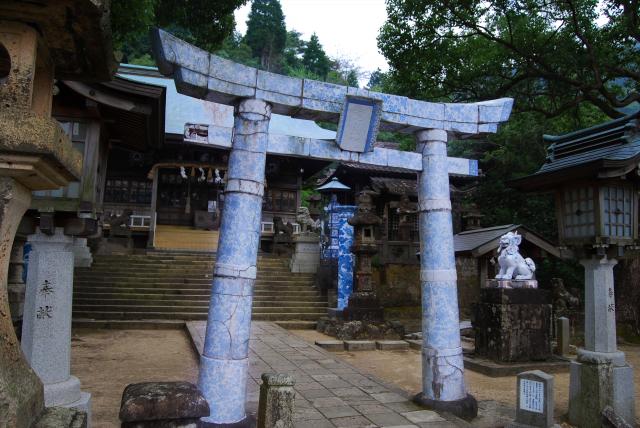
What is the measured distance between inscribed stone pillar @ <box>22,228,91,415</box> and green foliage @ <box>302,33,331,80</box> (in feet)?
154

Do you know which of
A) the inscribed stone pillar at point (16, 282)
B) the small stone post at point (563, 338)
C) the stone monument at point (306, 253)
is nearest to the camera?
the inscribed stone pillar at point (16, 282)

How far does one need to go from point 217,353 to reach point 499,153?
736 inches

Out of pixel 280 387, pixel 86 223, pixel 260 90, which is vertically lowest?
pixel 280 387

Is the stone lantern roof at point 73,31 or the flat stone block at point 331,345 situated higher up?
the stone lantern roof at point 73,31

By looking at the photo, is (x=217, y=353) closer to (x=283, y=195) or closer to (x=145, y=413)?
(x=145, y=413)

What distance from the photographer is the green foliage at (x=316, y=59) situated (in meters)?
50.8

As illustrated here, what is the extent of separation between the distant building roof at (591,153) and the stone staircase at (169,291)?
8.51m

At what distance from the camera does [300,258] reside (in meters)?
17.6

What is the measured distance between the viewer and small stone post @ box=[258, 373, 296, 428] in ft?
12.9

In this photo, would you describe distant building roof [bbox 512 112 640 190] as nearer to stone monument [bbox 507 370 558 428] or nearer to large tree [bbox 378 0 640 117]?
stone monument [bbox 507 370 558 428]

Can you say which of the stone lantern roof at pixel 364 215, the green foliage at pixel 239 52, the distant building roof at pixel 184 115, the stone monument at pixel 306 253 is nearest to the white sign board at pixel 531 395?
the stone lantern roof at pixel 364 215

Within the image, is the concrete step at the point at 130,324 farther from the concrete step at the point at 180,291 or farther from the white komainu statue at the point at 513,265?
the white komainu statue at the point at 513,265

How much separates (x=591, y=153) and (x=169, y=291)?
40.6 ft

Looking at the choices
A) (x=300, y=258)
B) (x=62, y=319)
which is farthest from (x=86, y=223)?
(x=300, y=258)
